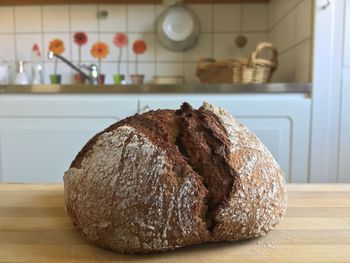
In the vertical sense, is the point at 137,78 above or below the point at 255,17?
below

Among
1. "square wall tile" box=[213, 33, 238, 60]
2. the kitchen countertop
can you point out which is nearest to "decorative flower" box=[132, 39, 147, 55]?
"square wall tile" box=[213, 33, 238, 60]

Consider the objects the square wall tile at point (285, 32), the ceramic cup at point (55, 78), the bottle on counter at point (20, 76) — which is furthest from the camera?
the ceramic cup at point (55, 78)

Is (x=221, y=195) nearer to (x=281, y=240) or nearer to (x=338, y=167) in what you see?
(x=281, y=240)

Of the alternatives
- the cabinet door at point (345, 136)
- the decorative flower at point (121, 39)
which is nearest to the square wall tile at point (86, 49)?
the decorative flower at point (121, 39)

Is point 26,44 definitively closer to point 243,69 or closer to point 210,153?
point 243,69

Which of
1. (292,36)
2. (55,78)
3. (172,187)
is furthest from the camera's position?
(55,78)

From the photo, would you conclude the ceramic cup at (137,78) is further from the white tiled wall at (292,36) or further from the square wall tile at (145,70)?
the white tiled wall at (292,36)

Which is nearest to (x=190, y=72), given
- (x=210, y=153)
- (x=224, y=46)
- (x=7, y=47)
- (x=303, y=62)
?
(x=224, y=46)

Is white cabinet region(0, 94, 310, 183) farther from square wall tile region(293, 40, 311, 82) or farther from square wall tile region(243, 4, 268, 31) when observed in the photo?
square wall tile region(243, 4, 268, 31)
